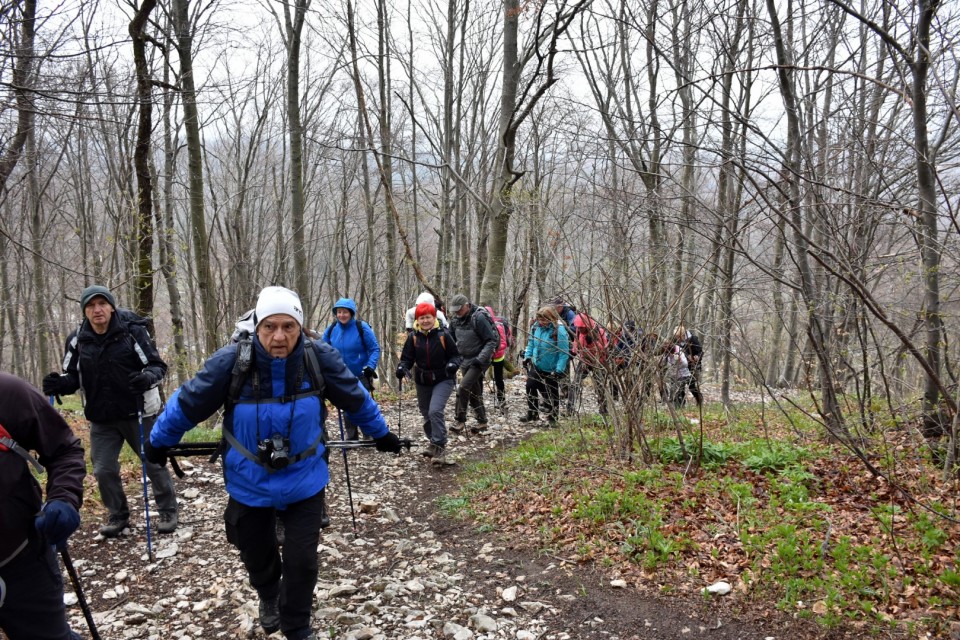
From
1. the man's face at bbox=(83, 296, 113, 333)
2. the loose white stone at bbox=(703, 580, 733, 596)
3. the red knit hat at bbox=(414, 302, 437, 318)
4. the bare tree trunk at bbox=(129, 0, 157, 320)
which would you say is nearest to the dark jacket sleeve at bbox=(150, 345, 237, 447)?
the man's face at bbox=(83, 296, 113, 333)

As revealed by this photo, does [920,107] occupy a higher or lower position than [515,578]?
higher

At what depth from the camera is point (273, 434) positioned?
137 inches

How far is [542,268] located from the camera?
8.85 meters

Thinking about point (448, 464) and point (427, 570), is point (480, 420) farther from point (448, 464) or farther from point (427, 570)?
point (427, 570)

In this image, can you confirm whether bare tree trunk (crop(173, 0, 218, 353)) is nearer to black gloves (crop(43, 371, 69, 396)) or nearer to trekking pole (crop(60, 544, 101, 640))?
black gloves (crop(43, 371, 69, 396))

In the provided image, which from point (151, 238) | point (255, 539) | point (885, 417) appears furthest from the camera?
point (151, 238)

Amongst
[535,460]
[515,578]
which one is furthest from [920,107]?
[535,460]

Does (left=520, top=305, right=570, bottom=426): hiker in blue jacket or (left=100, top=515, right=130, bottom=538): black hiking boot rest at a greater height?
(left=520, top=305, right=570, bottom=426): hiker in blue jacket

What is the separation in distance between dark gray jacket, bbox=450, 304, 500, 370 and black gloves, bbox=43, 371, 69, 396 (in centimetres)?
529

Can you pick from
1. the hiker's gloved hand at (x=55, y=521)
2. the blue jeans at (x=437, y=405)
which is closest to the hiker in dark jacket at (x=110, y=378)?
the hiker's gloved hand at (x=55, y=521)

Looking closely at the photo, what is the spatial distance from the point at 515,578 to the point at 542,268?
16.4ft

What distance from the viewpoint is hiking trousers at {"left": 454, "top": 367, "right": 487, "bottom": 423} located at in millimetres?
9273

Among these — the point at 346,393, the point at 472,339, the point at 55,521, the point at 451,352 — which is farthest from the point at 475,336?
the point at 55,521

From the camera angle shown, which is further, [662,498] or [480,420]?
[480,420]
